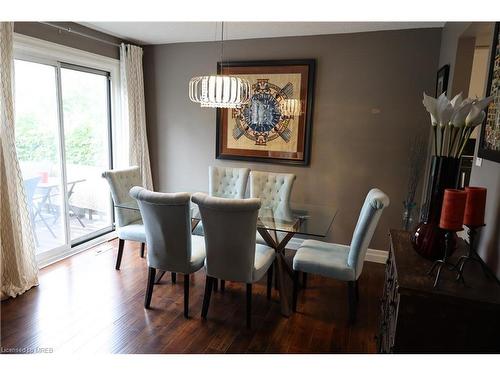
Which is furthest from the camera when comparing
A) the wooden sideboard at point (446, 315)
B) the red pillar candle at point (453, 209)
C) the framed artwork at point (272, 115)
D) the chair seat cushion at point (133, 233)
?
the framed artwork at point (272, 115)

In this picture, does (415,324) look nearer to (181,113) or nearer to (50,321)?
(50,321)

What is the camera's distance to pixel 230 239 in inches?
93.0

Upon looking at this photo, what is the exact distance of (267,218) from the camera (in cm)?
293

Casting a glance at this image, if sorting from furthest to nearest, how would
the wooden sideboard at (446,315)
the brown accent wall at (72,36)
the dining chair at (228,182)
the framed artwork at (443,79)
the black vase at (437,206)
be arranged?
the dining chair at (228,182)
the brown accent wall at (72,36)
the framed artwork at (443,79)
the black vase at (437,206)
the wooden sideboard at (446,315)

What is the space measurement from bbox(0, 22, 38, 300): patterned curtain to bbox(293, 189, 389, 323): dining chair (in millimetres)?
2366

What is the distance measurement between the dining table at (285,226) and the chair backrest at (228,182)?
559 mm

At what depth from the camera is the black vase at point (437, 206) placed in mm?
1526

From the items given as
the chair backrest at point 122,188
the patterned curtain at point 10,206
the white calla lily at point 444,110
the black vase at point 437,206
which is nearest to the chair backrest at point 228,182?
the chair backrest at point 122,188

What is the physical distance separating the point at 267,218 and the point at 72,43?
281cm

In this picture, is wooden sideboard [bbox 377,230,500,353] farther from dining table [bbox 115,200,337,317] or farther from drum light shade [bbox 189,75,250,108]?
drum light shade [bbox 189,75,250,108]

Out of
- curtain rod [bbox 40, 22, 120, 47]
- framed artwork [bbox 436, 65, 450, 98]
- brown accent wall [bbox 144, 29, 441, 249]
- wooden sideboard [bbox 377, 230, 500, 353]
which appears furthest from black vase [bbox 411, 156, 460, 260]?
curtain rod [bbox 40, 22, 120, 47]

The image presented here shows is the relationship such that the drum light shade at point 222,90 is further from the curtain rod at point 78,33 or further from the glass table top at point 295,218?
the curtain rod at point 78,33

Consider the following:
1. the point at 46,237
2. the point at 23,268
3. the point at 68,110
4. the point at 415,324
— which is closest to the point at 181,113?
the point at 68,110

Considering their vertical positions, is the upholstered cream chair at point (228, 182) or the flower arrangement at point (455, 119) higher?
the flower arrangement at point (455, 119)
